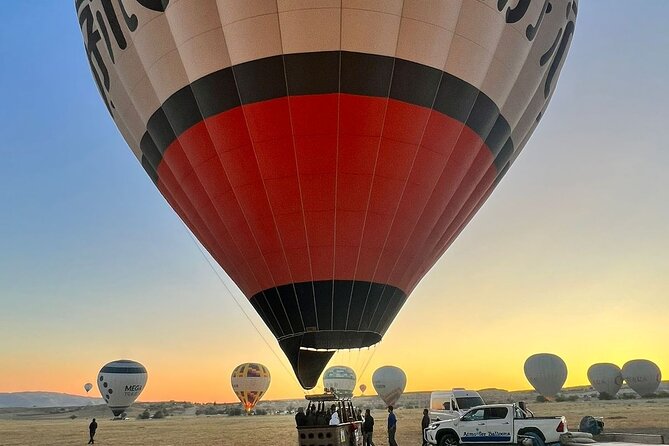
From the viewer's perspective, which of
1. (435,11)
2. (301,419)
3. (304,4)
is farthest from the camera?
(435,11)

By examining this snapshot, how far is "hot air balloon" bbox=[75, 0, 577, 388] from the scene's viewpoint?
→ 37.9ft

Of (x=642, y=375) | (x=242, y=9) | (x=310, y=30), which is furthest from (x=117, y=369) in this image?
(x=642, y=375)

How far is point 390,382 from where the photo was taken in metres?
55.0

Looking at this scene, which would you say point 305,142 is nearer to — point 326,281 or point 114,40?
point 326,281

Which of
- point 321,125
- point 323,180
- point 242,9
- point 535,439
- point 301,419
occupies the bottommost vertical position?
point 535,439

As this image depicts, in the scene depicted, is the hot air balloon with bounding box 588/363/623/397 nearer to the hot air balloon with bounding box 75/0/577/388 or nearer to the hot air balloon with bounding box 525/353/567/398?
the hot air balloon with bounding box 525/353/567/398

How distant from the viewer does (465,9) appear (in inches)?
470

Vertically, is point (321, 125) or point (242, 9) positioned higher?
point (242, 9)

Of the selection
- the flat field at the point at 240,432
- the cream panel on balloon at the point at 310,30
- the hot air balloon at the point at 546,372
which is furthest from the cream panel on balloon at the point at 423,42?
the hot air balloon at the point at 546,372

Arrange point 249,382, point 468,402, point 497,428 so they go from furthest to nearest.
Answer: point 249,382 → point 468,402 → point 497,428

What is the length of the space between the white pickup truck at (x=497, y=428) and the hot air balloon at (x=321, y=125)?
292 centimetres

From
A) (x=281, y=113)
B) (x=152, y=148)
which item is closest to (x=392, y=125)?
(x=281, y=113)

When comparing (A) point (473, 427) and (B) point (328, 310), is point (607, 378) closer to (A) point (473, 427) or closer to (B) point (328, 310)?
(A) point (473, 427)

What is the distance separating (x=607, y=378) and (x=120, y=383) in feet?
194
